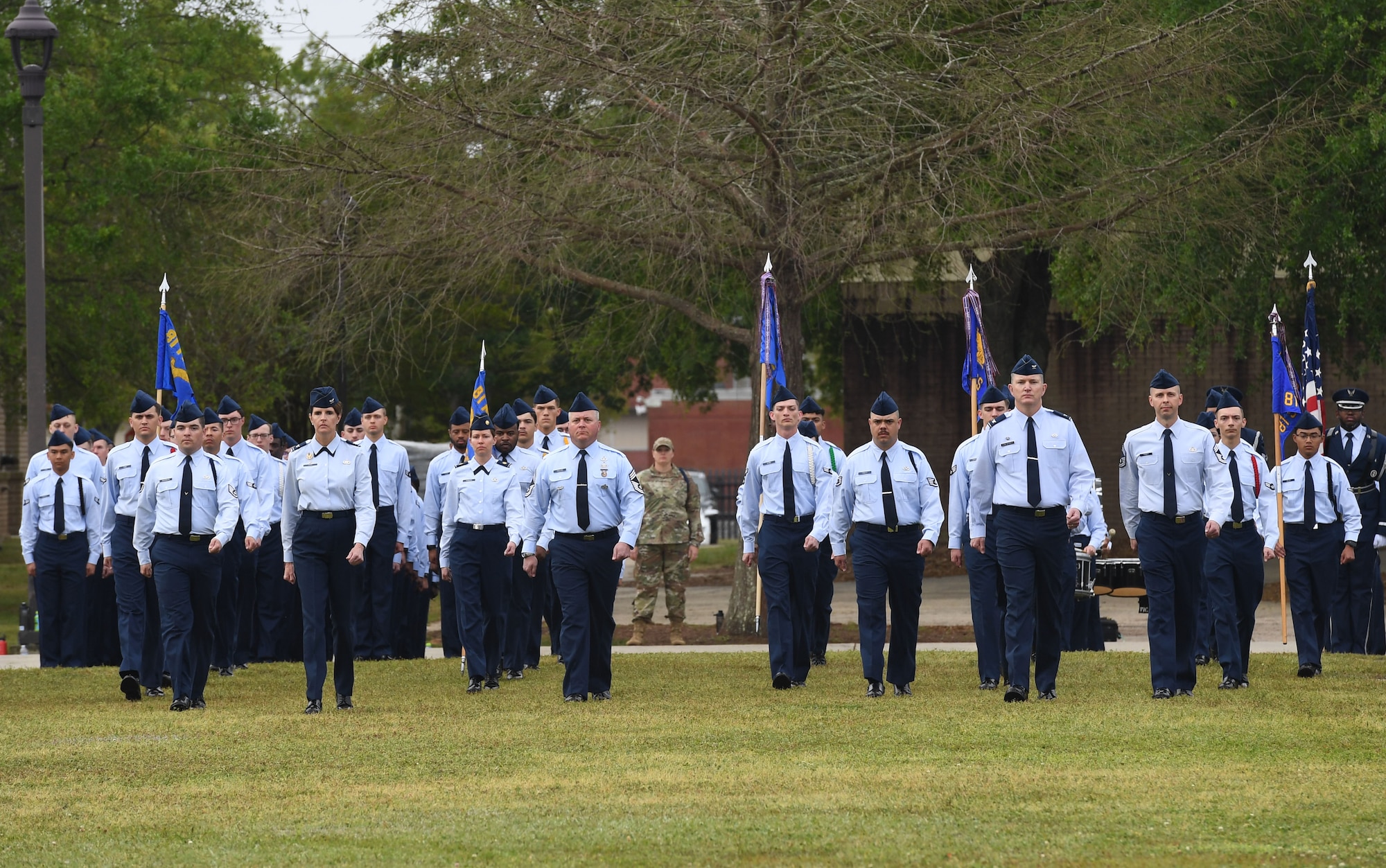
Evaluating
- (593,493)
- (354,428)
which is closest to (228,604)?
(354,428)

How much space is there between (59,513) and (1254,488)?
9376mm

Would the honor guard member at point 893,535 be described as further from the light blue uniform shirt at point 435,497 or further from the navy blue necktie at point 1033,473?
the light blue uniform shirt at point 435,497

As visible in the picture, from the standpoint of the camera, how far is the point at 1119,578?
1700 cm

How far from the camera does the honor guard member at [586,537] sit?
1328 cm

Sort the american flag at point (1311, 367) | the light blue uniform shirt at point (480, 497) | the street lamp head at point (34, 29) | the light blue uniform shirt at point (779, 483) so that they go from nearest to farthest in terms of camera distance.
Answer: the light blue uniform shirt at point (779, 483), the light blue uniform shirt at point (480, 497), the street lamp head at point (34, 29), the american flag at point (1311, 367)

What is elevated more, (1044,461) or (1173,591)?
(1044,461)

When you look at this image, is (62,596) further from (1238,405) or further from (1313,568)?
(1313,568)

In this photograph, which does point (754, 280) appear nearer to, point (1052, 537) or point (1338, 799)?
point (1052, 537)

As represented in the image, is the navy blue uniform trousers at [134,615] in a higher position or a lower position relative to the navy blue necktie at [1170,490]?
lower

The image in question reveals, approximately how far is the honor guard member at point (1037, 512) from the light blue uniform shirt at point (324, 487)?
412 centimetres

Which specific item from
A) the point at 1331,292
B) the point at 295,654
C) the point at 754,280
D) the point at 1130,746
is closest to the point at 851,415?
the point at 1331,292

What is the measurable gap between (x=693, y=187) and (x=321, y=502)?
6.40m

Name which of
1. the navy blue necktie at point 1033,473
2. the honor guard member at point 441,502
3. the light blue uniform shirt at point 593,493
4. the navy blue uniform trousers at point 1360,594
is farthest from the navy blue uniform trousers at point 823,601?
the navy blue uniform trousers at point 1360,594

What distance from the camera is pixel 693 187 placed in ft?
59.5
